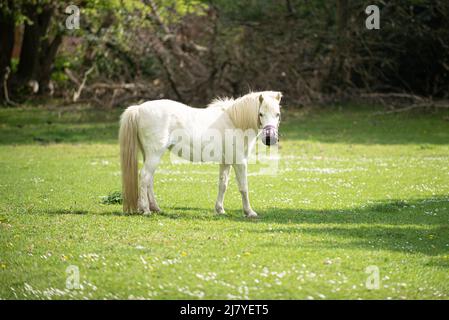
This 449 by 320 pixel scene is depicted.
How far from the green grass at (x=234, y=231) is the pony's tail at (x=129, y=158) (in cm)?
38

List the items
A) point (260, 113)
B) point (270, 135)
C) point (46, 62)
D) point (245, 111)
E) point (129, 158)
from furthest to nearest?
point (46, 62) → point (245, 111) → point (129, 158) → point (260, 113) → point (270, 135)

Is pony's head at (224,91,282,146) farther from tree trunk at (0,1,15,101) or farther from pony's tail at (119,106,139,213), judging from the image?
tree trunk at (0,1,15,101)

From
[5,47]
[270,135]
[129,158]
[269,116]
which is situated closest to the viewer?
[270,135]

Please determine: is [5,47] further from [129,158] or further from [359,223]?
[359,223]

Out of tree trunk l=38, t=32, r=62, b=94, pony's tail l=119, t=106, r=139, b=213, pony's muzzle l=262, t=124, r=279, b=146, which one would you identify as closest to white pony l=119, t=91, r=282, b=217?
pony's tail l=119, t=106, r=139, b=213

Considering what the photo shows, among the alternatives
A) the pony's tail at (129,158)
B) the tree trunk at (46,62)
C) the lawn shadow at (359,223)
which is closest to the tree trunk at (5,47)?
the tree trunk at (46,62)

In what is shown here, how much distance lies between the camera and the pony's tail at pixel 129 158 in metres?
12.7

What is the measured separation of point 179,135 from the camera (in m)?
13.0

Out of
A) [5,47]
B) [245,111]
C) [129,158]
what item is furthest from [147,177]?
[5,47]

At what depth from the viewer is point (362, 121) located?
30.3 metres

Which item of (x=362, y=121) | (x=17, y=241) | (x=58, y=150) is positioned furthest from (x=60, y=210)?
(x=362, y=121)

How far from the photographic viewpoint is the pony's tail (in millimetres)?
12656

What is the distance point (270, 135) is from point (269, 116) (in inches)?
17.1

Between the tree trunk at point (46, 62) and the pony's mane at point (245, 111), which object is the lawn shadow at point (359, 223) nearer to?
the pony's mane at point (245, 111)
